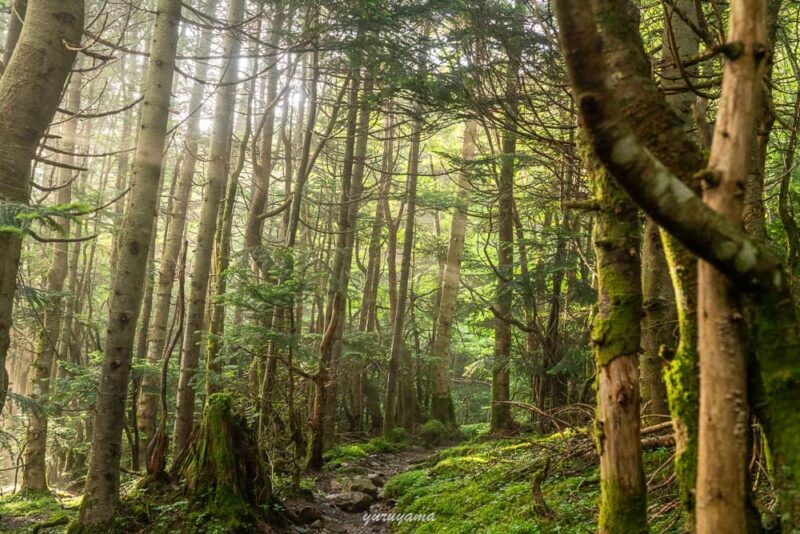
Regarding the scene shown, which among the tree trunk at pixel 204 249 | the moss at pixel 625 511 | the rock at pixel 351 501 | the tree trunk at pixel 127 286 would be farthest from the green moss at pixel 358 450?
the moss at pixel 625 511

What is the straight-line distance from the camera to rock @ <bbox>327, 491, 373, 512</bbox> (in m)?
7.71

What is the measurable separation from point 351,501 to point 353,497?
16 centimetres

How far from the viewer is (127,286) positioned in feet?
15.6

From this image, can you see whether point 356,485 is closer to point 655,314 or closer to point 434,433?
point 655,314

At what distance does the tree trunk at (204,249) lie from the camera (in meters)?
7.41

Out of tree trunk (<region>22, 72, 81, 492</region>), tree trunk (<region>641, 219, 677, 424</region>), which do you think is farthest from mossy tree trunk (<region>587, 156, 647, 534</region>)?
tree trunk (<region>22, 72, 81, 492</region>)

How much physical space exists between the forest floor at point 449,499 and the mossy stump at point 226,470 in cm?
25

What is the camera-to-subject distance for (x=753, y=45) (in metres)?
1.94

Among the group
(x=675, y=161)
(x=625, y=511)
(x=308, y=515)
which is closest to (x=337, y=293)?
(x=308, y=515)

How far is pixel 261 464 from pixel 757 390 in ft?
17.8

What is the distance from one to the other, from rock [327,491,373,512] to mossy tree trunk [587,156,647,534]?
5.64 metres

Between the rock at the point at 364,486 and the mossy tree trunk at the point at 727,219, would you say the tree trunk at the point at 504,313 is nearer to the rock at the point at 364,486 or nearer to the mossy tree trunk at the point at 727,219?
the rock at the point at 364,486

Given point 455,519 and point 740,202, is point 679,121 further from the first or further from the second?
point 455,519

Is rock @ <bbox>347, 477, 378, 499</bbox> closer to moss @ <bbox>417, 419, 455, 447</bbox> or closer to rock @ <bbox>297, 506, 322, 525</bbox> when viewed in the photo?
rock @ <bbox>297, 506, 322, 525</bbox>
